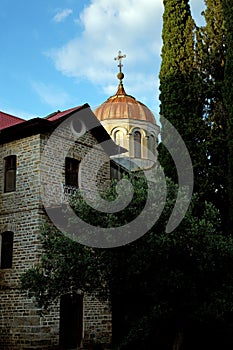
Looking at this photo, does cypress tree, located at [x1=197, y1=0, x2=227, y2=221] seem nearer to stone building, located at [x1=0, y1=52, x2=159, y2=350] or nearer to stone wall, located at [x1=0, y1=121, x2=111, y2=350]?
stone building, located at [x1=0, y1=52, x2=159, y2=350]

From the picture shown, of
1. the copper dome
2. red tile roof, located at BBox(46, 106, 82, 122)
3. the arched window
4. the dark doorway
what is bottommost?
the dark doorway

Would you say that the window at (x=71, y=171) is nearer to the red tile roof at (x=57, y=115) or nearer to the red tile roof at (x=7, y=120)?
the red tile roof at (x=57, y=115)

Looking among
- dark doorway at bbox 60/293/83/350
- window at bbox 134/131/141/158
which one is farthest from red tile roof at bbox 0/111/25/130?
window at bbox 134/131/141/158

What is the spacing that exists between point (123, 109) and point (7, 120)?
443 inches

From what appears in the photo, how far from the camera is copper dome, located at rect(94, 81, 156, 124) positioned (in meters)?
30.1

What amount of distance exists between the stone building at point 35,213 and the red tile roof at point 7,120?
259 mm

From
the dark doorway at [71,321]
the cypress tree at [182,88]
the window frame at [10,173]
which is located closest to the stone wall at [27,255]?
the window frame at [10,173]

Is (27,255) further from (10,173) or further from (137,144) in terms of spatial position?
(137,144)

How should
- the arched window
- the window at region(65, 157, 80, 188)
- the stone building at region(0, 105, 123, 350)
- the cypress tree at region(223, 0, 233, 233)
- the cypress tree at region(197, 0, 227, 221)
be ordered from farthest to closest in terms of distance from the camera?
the arched window, the window at region(65, 157, 80, 188), the cypress tree at region(197, 0, 227, 221), the stone building at region(0, 105, 123, 350), the cypress tree at region(223, 0, 233, 233)

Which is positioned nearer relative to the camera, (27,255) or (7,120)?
(27,255)

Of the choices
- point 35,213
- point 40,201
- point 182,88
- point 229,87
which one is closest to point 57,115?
point 40,201

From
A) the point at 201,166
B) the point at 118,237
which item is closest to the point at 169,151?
the point at 201,166

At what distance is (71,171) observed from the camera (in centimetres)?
1875

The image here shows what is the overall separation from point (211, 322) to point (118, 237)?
3.57 metres
